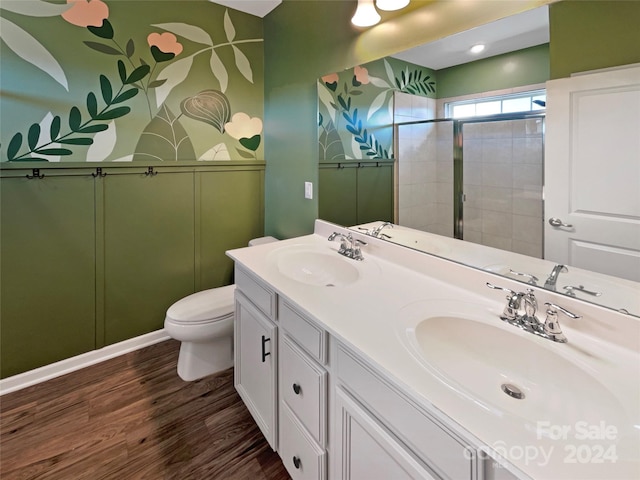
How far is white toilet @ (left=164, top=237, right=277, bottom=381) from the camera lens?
1.96 metres

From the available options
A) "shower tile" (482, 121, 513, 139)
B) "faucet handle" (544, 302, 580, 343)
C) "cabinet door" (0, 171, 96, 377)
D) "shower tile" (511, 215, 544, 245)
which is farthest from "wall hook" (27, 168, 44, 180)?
"faucet handle" (544, 302, 580, 343)

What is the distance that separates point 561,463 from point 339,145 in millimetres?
1736

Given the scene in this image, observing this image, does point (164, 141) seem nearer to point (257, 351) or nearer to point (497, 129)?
point (257, 351)

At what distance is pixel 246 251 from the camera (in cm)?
179

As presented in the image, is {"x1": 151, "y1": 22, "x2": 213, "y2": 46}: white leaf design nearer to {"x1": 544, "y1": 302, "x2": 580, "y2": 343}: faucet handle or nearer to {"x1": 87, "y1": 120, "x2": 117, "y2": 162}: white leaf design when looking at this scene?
{"x1": 87, "y1": 120, "x2": 117, "y2": 162}: white leaf design

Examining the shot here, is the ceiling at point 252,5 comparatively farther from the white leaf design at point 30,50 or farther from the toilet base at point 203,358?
the toilet base at point 203,358

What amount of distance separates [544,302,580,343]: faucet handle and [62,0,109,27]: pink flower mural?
104 inches

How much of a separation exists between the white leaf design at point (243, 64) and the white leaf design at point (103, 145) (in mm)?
991

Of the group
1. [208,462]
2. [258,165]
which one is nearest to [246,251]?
[208,462]

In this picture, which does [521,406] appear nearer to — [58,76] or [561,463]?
[561,463]

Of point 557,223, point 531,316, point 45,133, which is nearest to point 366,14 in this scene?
point 557,223

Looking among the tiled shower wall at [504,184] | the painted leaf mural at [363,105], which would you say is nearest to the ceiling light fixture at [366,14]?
the painted leaf mural at [363,105]

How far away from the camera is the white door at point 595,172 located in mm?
897

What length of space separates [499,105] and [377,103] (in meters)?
0.64
